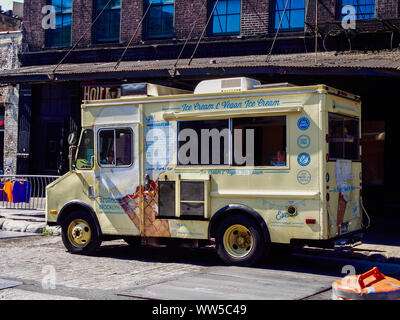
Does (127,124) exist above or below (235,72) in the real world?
below

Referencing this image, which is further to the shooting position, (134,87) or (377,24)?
(377,24)

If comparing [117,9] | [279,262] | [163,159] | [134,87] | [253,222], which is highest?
[117,9]

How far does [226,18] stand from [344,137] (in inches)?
369

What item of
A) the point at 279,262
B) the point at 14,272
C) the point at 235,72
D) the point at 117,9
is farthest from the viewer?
the point at 117,9

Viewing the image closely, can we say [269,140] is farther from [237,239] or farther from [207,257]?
[207,257]

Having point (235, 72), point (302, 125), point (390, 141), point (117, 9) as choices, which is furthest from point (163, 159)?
point (117, 9)

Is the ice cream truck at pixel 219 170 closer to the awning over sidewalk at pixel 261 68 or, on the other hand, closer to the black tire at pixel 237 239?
the black tire at pixel 237 239

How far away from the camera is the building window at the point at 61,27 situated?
20891 millimetres

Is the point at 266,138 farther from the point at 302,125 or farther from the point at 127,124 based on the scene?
the point at 127,124

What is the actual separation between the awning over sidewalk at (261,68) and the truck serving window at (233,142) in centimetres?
369

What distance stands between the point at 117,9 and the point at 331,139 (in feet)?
41.3

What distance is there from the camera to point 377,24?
588 inches

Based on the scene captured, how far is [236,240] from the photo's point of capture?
32.3ft

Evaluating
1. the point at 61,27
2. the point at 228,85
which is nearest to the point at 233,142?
the point at 228,85
